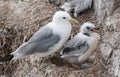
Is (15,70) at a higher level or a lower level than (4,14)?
lower

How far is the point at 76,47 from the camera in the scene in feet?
13.8

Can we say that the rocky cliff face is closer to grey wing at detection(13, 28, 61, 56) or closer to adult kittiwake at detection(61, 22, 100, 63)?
adult kittiwake at detection(61, 22, 100, 63)

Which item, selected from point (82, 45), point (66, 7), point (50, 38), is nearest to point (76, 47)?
point (82, 45)

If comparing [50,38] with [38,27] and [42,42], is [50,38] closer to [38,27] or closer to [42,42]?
[42,42]

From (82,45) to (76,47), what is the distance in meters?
0.06

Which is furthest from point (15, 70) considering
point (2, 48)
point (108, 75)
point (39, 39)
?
point (108, 75)

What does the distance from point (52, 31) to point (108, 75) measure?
683 mm

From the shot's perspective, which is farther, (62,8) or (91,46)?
(62,8)

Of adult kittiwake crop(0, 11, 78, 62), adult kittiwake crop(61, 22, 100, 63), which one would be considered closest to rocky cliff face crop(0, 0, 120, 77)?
adult kittiwake crop(61, 22, 100, 63)

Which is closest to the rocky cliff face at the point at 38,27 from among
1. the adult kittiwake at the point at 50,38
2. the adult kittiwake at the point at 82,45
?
the adult kittiwake at the point at 82,45

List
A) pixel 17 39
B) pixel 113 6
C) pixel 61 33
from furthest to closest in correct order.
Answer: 1. pixel 17 39
2. pixel 113 6
3. pixel 61 33

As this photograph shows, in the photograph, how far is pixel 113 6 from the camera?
178 inches

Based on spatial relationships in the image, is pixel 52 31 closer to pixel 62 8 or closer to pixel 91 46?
pixel 91 46

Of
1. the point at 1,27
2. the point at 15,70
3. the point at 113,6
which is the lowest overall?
the point at 15,70
